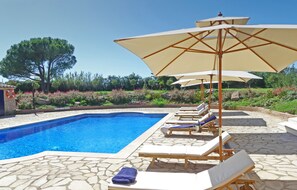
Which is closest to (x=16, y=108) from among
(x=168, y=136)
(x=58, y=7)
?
(x=58, y=7)

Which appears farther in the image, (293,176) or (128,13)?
(128,13)

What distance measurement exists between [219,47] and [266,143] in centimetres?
418

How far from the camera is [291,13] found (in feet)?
54.8

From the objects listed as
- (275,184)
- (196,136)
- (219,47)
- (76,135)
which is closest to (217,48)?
(219,47)

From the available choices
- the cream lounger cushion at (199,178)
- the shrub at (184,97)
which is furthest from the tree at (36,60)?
the cream lounger cushion at (199,178)

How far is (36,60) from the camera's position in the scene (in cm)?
3497

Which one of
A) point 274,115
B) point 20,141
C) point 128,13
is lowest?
point 20,141

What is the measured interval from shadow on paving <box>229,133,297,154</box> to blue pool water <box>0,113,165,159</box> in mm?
4030

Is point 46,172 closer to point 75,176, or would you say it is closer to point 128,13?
point 75,176

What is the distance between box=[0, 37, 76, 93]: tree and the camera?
3434 cm

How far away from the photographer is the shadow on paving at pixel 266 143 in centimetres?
575

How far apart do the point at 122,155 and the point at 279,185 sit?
339 cm

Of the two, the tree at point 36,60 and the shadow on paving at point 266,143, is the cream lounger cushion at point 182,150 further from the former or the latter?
the tree at point 36,60

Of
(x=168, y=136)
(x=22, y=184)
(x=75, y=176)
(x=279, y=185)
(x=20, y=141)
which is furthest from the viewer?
(x=20, y=141)
